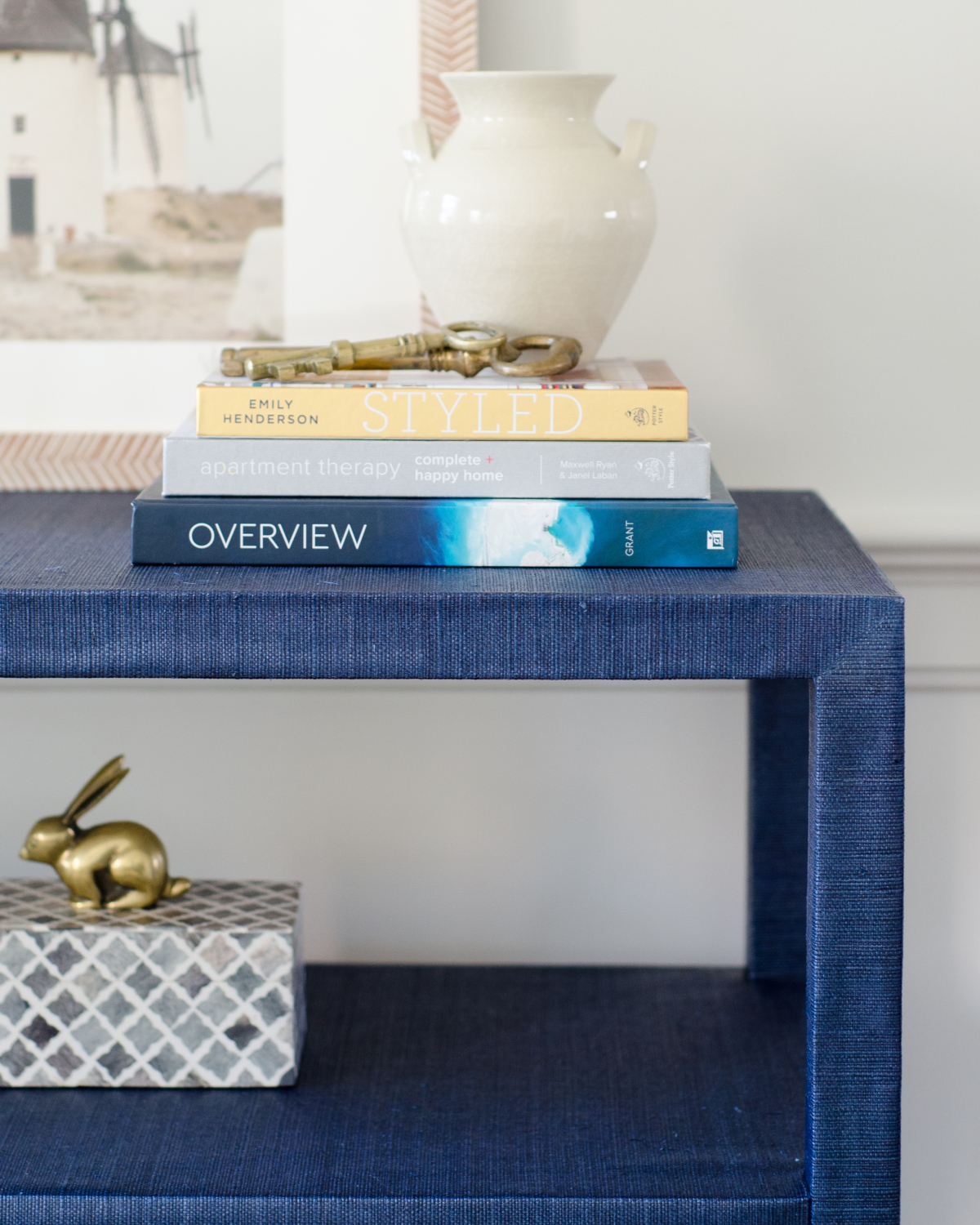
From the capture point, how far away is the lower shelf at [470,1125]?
71 centimetres

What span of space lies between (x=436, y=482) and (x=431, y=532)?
0.03 metres

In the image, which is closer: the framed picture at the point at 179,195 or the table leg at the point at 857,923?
the table leg at the point at 857,923

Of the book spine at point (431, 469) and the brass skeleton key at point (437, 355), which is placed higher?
the brass skeleton key at point (437, 355)

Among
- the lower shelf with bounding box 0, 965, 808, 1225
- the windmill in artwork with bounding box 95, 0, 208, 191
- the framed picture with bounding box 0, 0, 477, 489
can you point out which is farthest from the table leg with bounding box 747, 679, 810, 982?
the windmill in artwork with bounding box 95, 0, 208, 191

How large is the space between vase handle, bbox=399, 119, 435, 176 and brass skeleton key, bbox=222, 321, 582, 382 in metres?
0.11

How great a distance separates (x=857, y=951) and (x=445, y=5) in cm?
72

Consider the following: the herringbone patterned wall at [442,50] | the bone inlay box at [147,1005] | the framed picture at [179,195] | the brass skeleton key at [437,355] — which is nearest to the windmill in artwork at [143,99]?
the framed picture at [179,195]

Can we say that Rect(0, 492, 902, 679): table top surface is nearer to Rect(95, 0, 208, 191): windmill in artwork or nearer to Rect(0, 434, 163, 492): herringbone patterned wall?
Rect(0, 434, 163, 492): herringbone patterned wall

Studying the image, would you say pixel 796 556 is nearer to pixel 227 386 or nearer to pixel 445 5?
pixel 227 386

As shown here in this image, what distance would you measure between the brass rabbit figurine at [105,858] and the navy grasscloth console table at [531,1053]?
0.13 m

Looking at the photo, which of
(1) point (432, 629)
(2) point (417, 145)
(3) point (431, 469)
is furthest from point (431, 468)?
(2) point (417, 145)

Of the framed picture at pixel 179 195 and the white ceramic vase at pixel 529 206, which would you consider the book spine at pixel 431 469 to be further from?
the framed picture at pixel 179 195

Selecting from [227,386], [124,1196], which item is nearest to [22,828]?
[124,1196]

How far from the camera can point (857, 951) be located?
670mm
